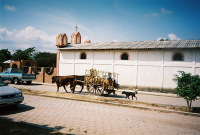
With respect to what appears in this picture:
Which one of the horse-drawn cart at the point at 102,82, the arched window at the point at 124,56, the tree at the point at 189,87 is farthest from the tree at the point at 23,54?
the tree at the point at 189,87

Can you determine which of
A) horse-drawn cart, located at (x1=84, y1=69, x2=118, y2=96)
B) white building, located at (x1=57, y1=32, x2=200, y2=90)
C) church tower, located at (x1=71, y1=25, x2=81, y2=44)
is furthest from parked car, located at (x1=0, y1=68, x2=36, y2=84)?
church tower, located at (x1=71, y1=25, x2=81, y2=44)

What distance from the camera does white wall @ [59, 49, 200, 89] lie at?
14.4 meters

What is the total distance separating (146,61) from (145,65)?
46 cm

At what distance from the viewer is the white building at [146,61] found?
14.5 m

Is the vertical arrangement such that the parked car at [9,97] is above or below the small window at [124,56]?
below

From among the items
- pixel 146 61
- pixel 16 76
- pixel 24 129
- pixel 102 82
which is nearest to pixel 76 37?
pixel 16 76

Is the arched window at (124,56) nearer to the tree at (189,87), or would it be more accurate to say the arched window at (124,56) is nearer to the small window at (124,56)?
the small window at (124,56)

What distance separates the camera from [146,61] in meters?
15.9

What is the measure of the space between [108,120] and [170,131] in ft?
7.66

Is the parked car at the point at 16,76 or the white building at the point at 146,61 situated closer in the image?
the white building at the point at 146,61

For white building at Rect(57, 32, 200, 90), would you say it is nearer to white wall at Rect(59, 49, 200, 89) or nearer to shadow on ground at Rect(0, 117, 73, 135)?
white wall at Rect(59, 49, 200, 89)

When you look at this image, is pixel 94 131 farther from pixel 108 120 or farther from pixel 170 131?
pixel 170 131

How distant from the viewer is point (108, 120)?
5906mm

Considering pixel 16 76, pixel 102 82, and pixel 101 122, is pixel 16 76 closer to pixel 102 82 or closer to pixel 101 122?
pixel 102 82
